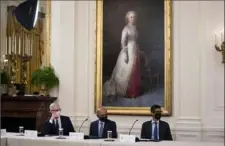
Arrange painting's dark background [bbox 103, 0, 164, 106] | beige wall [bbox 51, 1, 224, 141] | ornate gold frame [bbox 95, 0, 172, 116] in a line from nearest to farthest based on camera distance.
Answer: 1. beige wall [bbox 51, 1, 224, 141]
2. ornate gold frame [bbox 95, 0, 172, 116]
3. painting's dark background [bbox 103, 0, 164, 106]

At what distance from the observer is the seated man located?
20.3ft

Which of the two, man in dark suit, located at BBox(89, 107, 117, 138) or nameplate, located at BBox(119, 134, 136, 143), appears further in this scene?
man in dark suit, located at BBox(89, 107, 117, 138)

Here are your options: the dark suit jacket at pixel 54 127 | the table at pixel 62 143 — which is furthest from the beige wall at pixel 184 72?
the table at pixel 62 143

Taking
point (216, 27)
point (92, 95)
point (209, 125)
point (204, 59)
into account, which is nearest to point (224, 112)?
point (209, 125)

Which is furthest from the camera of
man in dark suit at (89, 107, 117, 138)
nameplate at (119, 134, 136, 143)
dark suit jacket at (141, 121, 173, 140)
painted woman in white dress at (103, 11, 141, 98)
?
painted woman in white dress at (103, 11, 141, 98)

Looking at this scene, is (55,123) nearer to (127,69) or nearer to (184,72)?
(127,69)

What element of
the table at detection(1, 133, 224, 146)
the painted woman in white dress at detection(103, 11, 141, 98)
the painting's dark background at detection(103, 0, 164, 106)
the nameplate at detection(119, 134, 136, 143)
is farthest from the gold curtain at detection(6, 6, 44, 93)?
the nameplate at detection(119, 134, 136, 143)

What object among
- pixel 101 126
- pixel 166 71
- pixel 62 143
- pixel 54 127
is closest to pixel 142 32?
pixel 166 71

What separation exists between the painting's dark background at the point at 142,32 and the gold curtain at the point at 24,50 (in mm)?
1431

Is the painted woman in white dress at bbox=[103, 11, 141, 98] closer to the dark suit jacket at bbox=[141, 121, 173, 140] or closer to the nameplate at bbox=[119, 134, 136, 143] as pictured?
the dark suit jacket at bbox=[141, 121, 173, 140]

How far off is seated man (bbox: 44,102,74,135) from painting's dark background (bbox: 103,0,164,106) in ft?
5.58

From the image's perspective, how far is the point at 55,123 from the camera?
6316mm

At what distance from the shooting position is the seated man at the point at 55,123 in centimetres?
618

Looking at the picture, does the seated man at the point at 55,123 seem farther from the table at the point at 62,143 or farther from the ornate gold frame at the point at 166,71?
the ornate gold frame at the point at 166,71
